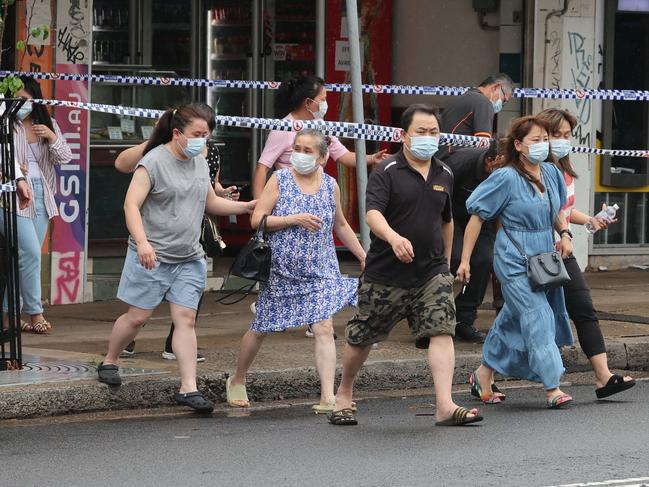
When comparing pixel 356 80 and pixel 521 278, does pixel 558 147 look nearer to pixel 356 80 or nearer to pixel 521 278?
pixel 521 278

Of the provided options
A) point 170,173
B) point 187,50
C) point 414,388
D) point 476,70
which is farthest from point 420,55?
point 170,173

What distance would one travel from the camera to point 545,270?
343 inches

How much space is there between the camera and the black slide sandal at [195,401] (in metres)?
8.43

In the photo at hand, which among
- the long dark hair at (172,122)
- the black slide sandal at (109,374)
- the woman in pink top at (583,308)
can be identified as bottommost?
the black slide sandal at (109,374)

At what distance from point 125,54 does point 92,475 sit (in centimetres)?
797

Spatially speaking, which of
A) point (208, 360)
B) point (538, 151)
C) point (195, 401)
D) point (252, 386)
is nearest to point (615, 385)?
point (538, 151)

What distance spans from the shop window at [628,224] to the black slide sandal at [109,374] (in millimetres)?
7605

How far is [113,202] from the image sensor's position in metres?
12.8

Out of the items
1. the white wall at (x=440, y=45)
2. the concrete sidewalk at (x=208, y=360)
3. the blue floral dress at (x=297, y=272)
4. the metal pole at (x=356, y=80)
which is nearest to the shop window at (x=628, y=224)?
the white wall at (x=440, y=45)

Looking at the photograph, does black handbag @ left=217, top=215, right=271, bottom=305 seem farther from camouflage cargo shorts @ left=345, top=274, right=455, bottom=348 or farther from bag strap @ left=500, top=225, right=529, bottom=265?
bag strap @ left=500, top=225, right=529, bottom=265

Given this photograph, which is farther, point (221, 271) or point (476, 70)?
point (476, 70)

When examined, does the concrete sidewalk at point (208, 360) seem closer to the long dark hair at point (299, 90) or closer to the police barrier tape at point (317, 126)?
the police barrier tape at point (317, 126)

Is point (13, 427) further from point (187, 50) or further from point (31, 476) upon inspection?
point (187, 50)

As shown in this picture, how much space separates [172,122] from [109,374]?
4.72 ft
